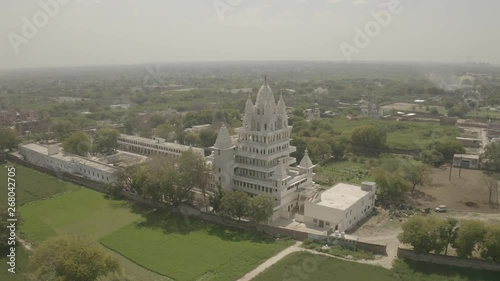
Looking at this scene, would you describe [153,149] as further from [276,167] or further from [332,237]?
[332,237]

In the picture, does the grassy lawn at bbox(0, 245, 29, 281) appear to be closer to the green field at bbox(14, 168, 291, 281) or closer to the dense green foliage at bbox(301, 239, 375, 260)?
the green field at bbox(14, 168, 291, 281)

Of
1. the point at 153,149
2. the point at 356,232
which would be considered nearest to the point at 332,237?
the point at 356,232

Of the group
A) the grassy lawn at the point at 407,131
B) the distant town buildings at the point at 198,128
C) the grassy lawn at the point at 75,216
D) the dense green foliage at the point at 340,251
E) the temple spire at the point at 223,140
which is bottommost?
the grassy lawn at the point at 407,131

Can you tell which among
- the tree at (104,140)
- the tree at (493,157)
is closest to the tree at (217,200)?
the tree at (104,140)

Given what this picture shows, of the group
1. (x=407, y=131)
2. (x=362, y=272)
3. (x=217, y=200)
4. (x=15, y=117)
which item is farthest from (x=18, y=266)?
(x=407, y=131)

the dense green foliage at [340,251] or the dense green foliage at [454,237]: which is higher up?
the dense green foliage at [454,237]

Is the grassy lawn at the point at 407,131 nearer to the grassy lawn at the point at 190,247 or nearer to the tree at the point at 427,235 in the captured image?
the tree at the point at 427,235
